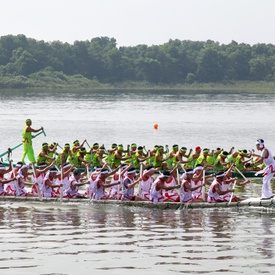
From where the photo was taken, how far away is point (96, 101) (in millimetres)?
97062

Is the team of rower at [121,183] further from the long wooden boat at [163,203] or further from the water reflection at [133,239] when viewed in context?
the water reflection at [133,239]

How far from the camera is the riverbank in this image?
12900 cm

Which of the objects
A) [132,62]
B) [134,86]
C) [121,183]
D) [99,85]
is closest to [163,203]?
[121,183]

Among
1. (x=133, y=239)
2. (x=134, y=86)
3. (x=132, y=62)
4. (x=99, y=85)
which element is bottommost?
(x=133, y=239)

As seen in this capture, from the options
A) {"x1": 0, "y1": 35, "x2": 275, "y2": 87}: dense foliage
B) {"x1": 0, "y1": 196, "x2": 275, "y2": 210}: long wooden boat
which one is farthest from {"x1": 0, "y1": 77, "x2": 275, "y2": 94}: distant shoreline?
{"x1": 0, "y1": 196, "x2": 275, "y2": 210}: long wooden boat

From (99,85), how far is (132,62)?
10178 mm

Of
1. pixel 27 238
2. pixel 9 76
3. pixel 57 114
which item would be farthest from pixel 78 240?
pixel 9 76

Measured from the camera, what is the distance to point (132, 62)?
15075 centimetres

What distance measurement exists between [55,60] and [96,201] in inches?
4813

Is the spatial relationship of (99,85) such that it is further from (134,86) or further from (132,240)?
(132,240)

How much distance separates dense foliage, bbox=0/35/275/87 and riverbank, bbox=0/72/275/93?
1.65ft

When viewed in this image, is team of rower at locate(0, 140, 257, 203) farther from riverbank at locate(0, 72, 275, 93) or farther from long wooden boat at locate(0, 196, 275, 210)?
riverbank at locate(0, 72, 275, 93)

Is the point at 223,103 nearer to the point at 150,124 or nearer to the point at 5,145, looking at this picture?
the point at 150,124

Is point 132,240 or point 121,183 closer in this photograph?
point 132,240
